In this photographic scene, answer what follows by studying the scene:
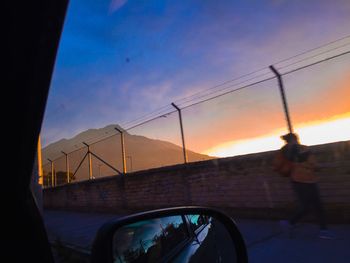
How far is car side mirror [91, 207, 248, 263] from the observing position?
4.95 ft

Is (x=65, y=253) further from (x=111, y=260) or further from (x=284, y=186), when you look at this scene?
(x=111, y=260)

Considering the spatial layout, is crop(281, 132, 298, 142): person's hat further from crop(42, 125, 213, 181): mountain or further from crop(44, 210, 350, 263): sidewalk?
crop(42, 125, 213, 181): mountain

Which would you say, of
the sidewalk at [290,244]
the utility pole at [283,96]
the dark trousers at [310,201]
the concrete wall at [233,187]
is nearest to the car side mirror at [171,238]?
the sidewalk at [290,244]

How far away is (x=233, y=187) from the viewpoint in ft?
30.8

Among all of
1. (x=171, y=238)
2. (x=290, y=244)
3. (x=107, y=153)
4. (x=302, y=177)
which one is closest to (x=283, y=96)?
(x=302, y=177)

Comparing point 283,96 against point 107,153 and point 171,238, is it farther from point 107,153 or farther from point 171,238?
point 107,153

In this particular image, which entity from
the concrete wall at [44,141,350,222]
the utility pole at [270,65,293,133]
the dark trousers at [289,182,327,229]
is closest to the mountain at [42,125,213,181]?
the concrete wall at [44,141,350,222]

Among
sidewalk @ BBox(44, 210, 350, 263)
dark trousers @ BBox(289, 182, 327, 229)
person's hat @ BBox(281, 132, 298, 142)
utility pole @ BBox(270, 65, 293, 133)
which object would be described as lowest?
sidewalk @ BBox(44, 210, 350, 263)

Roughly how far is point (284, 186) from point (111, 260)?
24.2ft

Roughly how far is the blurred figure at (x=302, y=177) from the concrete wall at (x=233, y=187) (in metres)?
0.87

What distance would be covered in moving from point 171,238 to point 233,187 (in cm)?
756

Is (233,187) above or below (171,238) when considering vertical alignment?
above

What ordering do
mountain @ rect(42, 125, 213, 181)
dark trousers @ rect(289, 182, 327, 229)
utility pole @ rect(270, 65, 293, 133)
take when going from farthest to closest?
1. mountain @ rect(42, 125, 213, 181)
2. utility pole @ rect(270, 65, 293, 133)
3. dark trousers @ rect(289, 182, 327, 229)

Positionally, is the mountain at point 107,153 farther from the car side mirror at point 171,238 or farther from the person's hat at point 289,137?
the car side mirror at point 171,238
